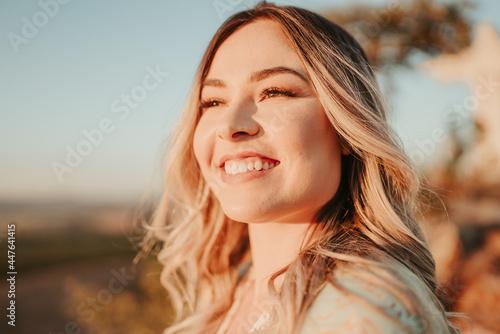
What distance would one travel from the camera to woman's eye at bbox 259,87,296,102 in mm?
1708

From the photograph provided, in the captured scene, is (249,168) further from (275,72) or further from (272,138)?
(275,72)

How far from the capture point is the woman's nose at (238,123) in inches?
66.4

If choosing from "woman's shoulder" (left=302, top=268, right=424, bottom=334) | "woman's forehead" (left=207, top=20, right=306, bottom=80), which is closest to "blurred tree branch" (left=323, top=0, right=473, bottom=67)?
"woman's forehead" (left=207, top=20, right=306, bottom=80)

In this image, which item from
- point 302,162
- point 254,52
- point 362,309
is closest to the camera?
point 362,309

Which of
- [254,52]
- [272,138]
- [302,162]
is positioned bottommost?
[302,162]

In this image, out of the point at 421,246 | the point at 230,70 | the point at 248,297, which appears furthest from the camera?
the point at 248,297

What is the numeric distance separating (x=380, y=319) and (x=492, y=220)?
638 centimetres

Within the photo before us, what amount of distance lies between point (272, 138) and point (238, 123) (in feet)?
0.50

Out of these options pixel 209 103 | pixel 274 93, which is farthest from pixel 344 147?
pixel 209 103

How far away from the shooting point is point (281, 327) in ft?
4.41

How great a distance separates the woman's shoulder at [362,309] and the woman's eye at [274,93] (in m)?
0.76

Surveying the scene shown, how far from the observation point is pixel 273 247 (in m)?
1.92

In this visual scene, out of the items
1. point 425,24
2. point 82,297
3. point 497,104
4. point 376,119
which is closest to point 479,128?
point 497,104

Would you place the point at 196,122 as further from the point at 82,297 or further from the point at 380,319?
the point at 82,297
